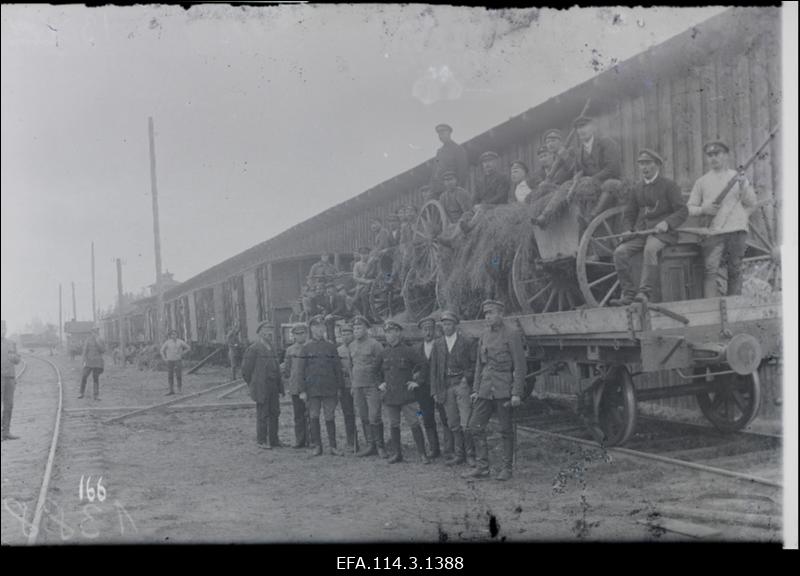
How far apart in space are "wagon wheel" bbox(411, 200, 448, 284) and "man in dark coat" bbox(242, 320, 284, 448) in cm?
203

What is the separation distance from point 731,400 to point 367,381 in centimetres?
389

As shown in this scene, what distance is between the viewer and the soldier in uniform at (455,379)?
6828 mm

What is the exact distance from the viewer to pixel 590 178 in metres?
6.65

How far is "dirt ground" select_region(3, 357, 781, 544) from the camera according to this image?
223 inches

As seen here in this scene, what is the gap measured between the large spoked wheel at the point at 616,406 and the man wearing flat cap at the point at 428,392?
5.24ft

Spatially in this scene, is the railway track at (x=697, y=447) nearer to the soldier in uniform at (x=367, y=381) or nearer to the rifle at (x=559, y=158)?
the soldier in uniform at (x=367, y=381)

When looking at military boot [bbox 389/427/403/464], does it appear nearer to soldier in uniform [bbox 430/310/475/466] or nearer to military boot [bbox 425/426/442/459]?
military boot [bbox 425/426/442/459]

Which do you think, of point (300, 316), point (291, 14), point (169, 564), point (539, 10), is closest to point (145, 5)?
point (291, 14)

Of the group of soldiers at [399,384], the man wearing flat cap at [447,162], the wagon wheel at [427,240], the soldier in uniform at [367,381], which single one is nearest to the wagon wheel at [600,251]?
the group of soldiers at [399,384]

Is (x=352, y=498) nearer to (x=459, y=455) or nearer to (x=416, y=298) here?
(x=459, y=455)

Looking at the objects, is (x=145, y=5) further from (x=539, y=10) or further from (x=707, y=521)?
(x=707, y=521)

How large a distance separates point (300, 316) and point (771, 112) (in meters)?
5.73

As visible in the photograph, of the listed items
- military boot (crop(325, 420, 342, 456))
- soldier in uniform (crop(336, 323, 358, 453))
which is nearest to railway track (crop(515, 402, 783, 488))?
soldier in uniform (crop(336, 323, 358, 453))

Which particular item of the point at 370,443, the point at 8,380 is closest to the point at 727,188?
the point at 370,443
